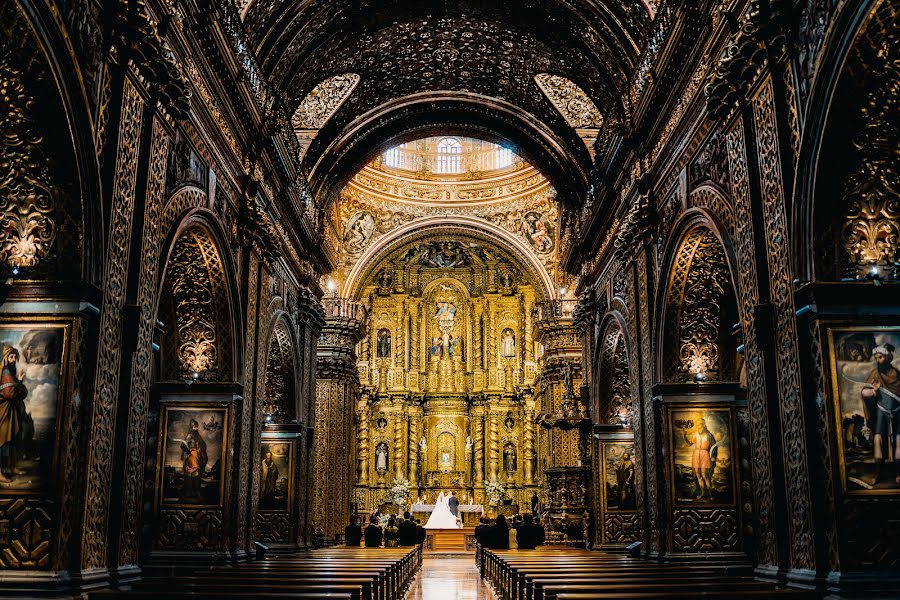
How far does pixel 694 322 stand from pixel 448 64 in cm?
885

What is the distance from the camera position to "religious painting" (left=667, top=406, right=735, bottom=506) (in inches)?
483

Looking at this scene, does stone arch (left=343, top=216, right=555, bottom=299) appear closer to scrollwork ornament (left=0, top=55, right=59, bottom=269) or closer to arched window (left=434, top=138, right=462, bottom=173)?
arched window (left=434, top=138, right=462, bottom=173)

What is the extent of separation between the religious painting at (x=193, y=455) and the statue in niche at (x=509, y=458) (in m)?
23.7

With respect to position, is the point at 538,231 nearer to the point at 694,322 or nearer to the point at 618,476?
the point at 618,476

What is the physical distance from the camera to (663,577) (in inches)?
335

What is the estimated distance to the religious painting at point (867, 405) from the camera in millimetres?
7109

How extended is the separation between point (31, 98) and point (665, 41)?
788 cm

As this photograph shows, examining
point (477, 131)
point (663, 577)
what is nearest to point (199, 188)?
point (663, 577)

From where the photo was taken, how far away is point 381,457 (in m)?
35.1

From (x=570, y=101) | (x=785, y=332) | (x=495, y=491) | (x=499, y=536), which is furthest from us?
(x=495, y=491)

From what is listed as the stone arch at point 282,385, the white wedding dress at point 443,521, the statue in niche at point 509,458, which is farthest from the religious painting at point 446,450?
the stone arch at point 282,385

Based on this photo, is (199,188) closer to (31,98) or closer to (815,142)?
(31,98)

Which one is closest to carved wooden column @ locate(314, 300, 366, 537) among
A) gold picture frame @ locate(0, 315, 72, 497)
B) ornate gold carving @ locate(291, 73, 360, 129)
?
ornate gold carving @ locate(291, 73, 360, 129)

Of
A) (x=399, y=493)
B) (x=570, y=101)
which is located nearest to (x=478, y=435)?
(x=399, y=493)
